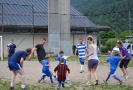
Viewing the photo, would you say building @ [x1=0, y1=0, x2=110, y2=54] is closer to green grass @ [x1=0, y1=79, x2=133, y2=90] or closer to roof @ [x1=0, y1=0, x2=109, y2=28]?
roof @ [x1=0, y1=0, x2=109, y2=28]

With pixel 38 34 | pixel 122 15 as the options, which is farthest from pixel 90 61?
pixel 122 15

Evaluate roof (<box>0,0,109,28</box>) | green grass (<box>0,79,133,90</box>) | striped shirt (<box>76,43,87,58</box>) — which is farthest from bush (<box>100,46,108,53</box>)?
green grass (<box>0,79,133,90</box>)

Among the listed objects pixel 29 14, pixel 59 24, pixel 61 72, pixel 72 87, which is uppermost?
pixel 29 14

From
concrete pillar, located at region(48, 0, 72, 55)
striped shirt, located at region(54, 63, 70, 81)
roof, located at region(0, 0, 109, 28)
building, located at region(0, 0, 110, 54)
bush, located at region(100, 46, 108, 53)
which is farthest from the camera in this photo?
bush, located at region(100, 46, 108, 53)

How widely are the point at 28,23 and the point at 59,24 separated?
7.93 m

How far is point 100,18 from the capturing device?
8275 centimetres

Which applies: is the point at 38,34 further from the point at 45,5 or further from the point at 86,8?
the point at 86,8

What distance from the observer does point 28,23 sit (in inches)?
1615

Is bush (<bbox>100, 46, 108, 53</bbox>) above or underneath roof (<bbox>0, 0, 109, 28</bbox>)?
underneath

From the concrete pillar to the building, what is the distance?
5.31 meters

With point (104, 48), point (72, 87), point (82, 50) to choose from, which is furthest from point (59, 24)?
point (72, 87)

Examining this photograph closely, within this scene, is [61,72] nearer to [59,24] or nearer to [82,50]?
[82,50]

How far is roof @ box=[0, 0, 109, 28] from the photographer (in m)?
41.0

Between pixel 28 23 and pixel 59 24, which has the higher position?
pixel 28 23
